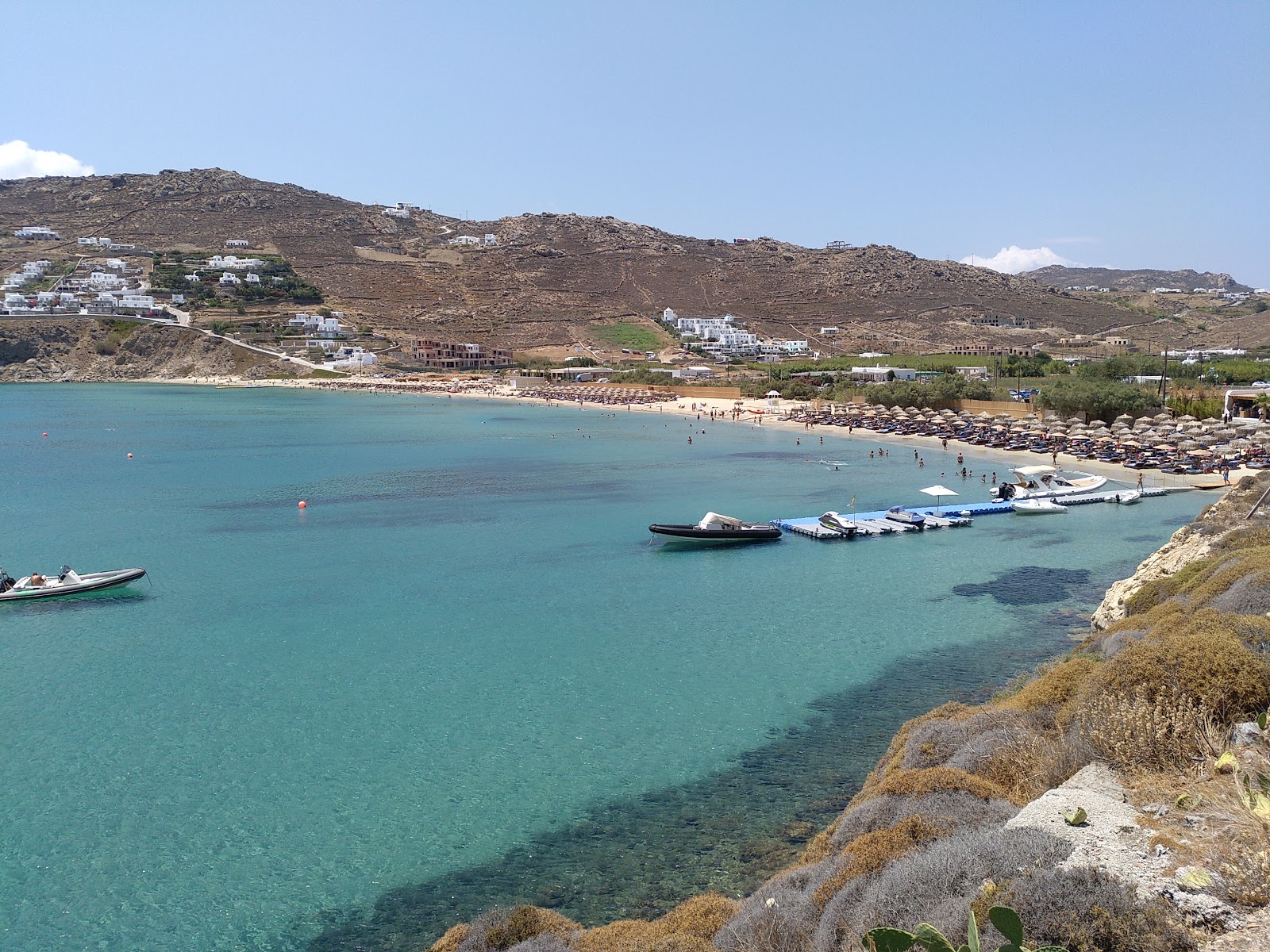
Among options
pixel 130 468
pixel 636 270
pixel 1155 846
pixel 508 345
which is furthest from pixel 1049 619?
pixel 636 270

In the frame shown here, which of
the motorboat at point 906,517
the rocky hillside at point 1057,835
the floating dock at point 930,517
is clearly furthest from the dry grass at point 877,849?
the motorboat at point 906,517

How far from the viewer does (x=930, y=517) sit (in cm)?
3108

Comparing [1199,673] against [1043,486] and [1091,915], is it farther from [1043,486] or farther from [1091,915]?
[1043,486]

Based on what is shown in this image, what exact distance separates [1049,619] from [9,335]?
13513 centimetres

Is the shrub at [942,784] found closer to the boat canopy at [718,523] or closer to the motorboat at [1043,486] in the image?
the boat canopy at [718,523]

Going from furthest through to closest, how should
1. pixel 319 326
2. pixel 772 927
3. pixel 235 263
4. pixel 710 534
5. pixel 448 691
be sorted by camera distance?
pixel 235 263 → pixel 319 326 → pixel 710 534 → pixel 448 691 → pixel 772 927

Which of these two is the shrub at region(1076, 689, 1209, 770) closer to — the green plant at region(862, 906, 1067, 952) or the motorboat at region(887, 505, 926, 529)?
the green plant at region(862, 906, 1067, 952)

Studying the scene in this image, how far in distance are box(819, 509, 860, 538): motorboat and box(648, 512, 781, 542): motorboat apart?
1.98 m

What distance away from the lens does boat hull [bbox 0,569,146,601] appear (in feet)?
68.2

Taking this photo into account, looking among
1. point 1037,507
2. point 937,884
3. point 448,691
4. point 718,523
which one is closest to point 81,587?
point 448,691

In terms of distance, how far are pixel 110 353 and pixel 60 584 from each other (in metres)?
116

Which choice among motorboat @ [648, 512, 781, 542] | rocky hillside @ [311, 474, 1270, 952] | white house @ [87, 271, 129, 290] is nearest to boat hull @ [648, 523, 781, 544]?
motorboat @ [648, 512, 781, 542]

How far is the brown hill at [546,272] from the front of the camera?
135 metres

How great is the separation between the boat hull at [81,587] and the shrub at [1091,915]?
21.9 meters
